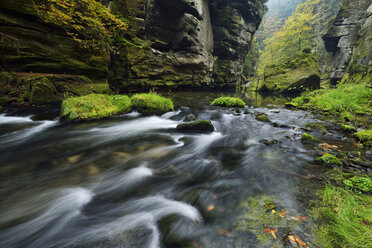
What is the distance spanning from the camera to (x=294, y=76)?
17.4 meters

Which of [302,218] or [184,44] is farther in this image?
[184,44]

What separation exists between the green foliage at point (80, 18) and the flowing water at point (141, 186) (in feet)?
17.8

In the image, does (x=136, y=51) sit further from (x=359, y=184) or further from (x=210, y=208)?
(x=359, y=184)

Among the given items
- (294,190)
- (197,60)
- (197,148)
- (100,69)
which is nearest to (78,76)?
(100,69)

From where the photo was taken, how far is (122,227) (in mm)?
1888

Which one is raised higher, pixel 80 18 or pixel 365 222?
pixel 80 18

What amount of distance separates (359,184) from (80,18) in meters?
12.0

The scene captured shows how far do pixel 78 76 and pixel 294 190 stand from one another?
393 inches

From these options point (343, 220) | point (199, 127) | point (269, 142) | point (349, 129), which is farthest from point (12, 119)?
point (349, 129)

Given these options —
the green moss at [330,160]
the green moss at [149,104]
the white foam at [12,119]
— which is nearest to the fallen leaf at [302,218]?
the green moss at [330,160]

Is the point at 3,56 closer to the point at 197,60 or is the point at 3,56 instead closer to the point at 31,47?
the point at 31,47

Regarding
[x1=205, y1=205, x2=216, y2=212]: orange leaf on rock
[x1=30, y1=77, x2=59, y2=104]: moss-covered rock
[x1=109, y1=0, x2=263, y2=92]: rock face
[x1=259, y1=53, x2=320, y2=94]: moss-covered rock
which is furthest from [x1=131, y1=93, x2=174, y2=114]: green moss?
[x1=259, y1=53, x2=320, y2=94]: moss-covered rock

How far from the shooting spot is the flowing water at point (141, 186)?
70.6 inches

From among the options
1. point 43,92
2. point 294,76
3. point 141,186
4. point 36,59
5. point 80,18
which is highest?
point 80,18
